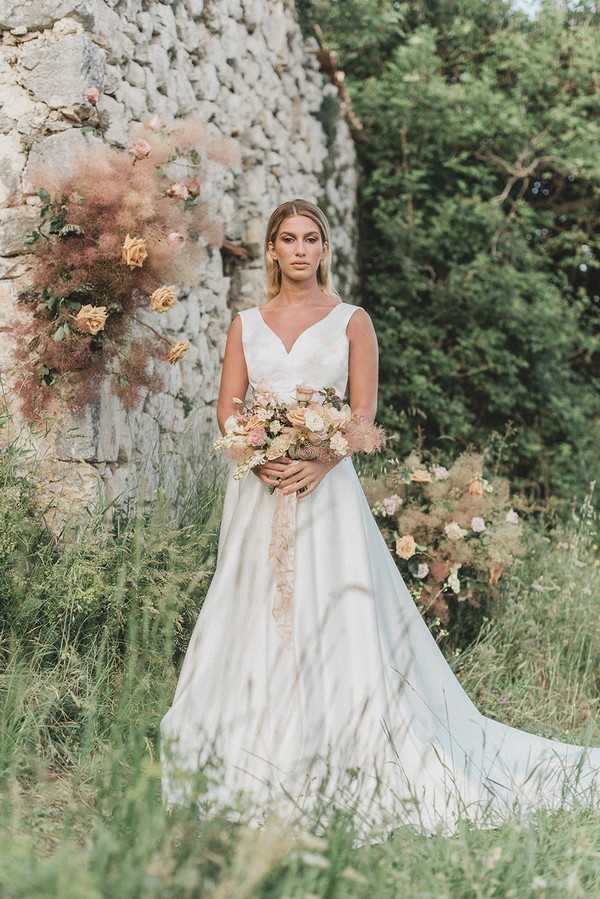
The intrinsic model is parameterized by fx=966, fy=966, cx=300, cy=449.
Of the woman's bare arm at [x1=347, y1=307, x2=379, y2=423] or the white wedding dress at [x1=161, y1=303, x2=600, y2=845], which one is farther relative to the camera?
the woman's bare arm at [x1=347, y1=307, x2=379, y2=423]

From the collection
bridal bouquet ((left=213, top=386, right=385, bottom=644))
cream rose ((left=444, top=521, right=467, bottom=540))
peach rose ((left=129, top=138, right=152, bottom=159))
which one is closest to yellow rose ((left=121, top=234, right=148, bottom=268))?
peach rose ((left=129, top=138, right=152, bottom=159))

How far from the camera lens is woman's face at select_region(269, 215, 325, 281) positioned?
3.58m

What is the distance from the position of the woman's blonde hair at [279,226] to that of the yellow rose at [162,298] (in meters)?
0.37

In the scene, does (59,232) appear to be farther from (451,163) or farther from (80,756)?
(451,163)

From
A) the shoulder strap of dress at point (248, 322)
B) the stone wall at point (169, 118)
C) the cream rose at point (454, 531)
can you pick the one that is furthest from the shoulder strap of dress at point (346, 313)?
the cream rose at point (454, 531)

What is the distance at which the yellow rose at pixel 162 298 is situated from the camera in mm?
3643

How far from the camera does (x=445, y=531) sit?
4766 mm

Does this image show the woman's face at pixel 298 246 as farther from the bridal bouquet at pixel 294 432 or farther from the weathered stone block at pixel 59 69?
the weathered stone block at pixel 59 69

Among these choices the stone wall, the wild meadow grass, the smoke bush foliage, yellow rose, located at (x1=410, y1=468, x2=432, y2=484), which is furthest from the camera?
the smoke bush foliage

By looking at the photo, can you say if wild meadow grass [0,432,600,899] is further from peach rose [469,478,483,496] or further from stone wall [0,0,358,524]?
peach rose [469,478,483,496]

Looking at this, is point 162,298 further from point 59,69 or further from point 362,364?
point 59,69

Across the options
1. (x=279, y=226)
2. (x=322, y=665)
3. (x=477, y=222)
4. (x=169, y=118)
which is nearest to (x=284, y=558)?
(x=322, y=665)

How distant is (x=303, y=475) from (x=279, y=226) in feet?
3.20

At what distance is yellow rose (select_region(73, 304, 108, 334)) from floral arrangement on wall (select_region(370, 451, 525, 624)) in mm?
1821
